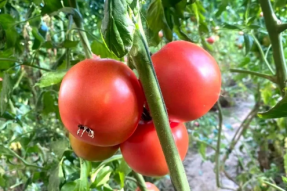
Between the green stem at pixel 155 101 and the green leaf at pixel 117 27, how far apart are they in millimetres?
30

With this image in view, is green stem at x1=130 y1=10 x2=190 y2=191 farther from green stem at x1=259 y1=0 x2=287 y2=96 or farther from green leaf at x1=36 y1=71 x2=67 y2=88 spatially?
green stem at x1=259 y1=0 x2=287 y2=96

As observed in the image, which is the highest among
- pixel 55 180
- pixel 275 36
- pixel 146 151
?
pixel 275 36

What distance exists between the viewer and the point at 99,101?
0.33 m

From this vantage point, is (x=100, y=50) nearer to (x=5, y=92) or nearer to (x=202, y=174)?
(x=5, y=92)

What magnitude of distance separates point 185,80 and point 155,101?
75 millimetres

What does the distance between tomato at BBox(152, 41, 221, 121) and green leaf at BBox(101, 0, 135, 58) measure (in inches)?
4.0

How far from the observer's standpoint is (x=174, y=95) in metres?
0.36

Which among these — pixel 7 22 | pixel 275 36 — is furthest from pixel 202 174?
pixel 7 22

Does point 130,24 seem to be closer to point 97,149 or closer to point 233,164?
point 97,149

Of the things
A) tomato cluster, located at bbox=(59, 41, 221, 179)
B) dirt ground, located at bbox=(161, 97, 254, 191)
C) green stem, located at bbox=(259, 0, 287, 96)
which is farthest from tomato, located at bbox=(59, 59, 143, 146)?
dirt ground, located at bbox=(161, 97, 254, 191)

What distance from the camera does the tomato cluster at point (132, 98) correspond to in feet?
1.09

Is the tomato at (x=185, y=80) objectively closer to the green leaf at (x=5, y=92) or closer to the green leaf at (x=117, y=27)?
the green leaf at (x=117, y=27)

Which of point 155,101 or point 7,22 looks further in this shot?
point 7,22

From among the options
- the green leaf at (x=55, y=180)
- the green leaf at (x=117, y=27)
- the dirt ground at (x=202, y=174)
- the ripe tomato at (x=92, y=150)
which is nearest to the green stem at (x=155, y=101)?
the green leaf at (x=117, y=27)
